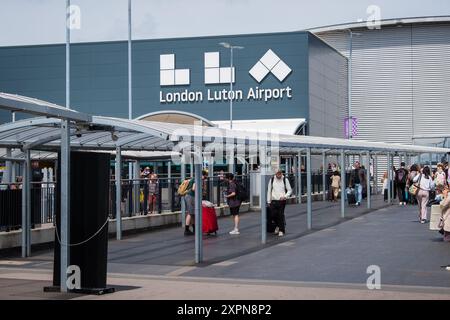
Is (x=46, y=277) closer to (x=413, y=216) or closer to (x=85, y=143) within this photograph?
(x=85, y=143)

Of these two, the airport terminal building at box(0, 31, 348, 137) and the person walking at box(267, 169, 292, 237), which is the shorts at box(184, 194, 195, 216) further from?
the airport terminal building at box(0, 31, 348, 137)

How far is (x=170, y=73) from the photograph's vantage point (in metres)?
56.9

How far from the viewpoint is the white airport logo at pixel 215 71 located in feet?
182

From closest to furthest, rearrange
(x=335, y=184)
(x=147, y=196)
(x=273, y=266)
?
(x=273, y=266) < (x=147, y=196) < (x=335, y=184)

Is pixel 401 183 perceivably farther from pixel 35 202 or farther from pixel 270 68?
pixel 270 68

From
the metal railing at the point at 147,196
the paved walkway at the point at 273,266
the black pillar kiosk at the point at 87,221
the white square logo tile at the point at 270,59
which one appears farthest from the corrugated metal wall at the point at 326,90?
the black pillar kiosk at the point at 87,221

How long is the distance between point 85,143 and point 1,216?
13.1 ft

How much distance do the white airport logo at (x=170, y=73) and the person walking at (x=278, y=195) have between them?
37481mm

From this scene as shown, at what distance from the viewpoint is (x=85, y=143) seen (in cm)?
1986

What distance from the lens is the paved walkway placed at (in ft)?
35.8

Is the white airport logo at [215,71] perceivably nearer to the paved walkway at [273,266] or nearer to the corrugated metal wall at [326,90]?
the corrugated metal wall at [326,90]

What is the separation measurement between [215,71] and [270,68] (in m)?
4.00

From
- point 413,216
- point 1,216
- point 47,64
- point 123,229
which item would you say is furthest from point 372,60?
point 1,216

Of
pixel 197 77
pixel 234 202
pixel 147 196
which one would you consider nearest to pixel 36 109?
pixel 234 202
